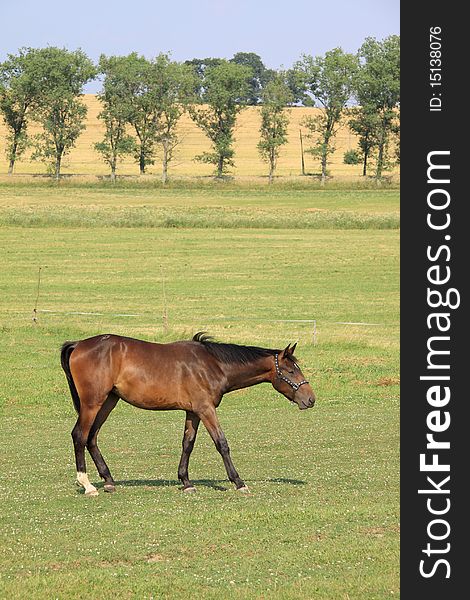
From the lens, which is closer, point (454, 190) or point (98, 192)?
point (454, 190)

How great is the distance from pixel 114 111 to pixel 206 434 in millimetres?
98496

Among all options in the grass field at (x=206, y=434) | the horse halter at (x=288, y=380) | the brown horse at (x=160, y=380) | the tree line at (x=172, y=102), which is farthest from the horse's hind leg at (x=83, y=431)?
the tree line at (x=172, y=102)

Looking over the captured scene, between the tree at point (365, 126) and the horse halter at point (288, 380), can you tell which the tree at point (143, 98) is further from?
the horse halter at point (288, 380)

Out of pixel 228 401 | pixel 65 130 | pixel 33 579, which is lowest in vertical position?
pixel 228 401

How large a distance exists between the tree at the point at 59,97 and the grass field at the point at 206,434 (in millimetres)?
41375

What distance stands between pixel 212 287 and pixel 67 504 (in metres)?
39.0

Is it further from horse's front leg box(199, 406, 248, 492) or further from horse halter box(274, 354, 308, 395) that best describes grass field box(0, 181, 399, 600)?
horse halter box(274, 354, 308, 395)

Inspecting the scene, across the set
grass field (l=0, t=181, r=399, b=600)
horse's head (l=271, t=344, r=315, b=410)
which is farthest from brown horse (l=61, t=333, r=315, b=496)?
grass field (l=0, t=181, r=399, b=600)

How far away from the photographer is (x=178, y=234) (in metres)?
71.1

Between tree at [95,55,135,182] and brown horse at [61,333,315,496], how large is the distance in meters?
103

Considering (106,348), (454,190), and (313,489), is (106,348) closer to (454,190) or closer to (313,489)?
(313,489)

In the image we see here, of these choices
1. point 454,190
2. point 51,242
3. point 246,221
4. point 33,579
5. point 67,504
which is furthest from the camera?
point 246,221

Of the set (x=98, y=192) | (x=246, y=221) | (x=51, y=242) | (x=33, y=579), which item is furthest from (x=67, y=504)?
(x=98, y=192)

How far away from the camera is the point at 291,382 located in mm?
14906
